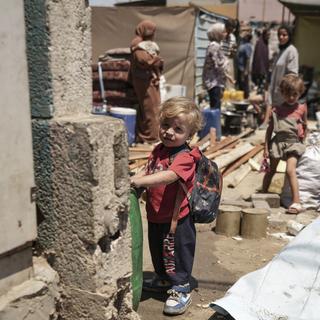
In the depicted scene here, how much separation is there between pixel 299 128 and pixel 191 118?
2.90 meters

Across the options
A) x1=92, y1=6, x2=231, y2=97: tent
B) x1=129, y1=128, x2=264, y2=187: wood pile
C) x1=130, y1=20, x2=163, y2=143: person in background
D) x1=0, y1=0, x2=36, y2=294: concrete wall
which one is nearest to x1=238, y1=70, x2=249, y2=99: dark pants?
x1=92, y1=6, x2=231, y2=97: tent

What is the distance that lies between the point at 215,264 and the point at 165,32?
31.1 ft

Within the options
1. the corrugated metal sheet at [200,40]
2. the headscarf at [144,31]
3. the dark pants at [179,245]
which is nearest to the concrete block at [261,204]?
the dark pants at [179,245]

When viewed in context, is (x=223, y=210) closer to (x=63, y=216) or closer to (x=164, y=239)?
(x=164, y=239)

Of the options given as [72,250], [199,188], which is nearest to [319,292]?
[199,188]

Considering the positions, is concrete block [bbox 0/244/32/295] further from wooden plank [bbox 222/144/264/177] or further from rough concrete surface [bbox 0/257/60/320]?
wooden plank [bbox 222/144/264/177]

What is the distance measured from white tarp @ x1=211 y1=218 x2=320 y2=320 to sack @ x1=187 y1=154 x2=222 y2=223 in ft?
1.60

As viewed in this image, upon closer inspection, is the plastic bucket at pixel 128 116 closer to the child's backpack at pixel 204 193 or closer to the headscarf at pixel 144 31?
the headscarf at pixel 144 31

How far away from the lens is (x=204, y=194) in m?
3.41

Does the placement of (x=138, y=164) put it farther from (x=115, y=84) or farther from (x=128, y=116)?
(x=115, y=84)

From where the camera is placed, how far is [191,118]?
331 cm

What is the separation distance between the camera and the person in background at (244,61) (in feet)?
54.6

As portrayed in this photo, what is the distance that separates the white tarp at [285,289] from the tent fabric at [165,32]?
399 inches

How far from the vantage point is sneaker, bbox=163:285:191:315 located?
3457 millimetres
